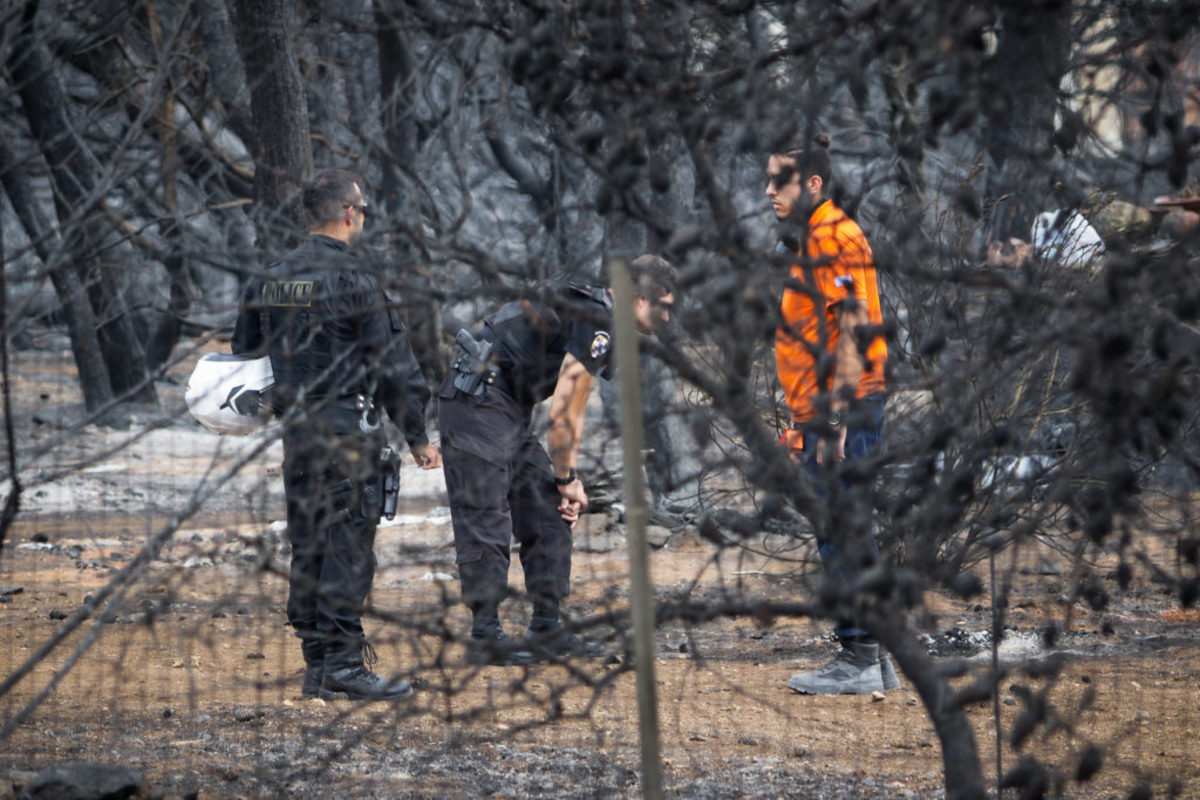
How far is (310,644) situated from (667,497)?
4.37 metres

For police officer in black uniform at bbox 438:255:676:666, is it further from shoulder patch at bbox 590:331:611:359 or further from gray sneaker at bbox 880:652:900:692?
gray sneaker at bbox 880:652:900:692

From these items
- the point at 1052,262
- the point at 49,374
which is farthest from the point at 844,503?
the point at 49,374

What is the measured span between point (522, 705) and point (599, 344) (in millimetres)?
1318

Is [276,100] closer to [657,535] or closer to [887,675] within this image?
[657,535]

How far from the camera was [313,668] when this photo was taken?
541 centimetres

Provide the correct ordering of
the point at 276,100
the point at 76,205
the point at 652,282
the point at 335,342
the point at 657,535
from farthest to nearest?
1. the point at 657,535
2. the point at 276,100
3. the point at 335,342
4. the point at 76,205
5. the point at 652,282

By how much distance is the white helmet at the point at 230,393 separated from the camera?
16.3ft

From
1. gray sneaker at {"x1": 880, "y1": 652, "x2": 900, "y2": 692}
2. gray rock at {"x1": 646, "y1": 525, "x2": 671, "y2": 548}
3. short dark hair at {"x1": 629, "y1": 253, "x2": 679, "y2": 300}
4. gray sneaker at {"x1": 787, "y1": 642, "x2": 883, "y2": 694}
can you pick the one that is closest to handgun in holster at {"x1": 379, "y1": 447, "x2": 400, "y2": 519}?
gray sneaker at {"x1": 787, "y1": 642, "x2": 883, "y2": 694}

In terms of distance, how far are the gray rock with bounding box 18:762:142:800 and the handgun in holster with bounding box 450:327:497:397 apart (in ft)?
6.87

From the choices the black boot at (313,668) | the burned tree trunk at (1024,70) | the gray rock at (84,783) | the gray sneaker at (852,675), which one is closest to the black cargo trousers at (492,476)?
the black boot at (313,668)

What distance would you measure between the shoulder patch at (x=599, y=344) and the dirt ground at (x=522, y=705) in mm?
865

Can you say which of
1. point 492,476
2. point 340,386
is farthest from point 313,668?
point 340,386

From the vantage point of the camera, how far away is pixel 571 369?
17.5ft

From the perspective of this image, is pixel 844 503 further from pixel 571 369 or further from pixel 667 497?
pixel 667 497
